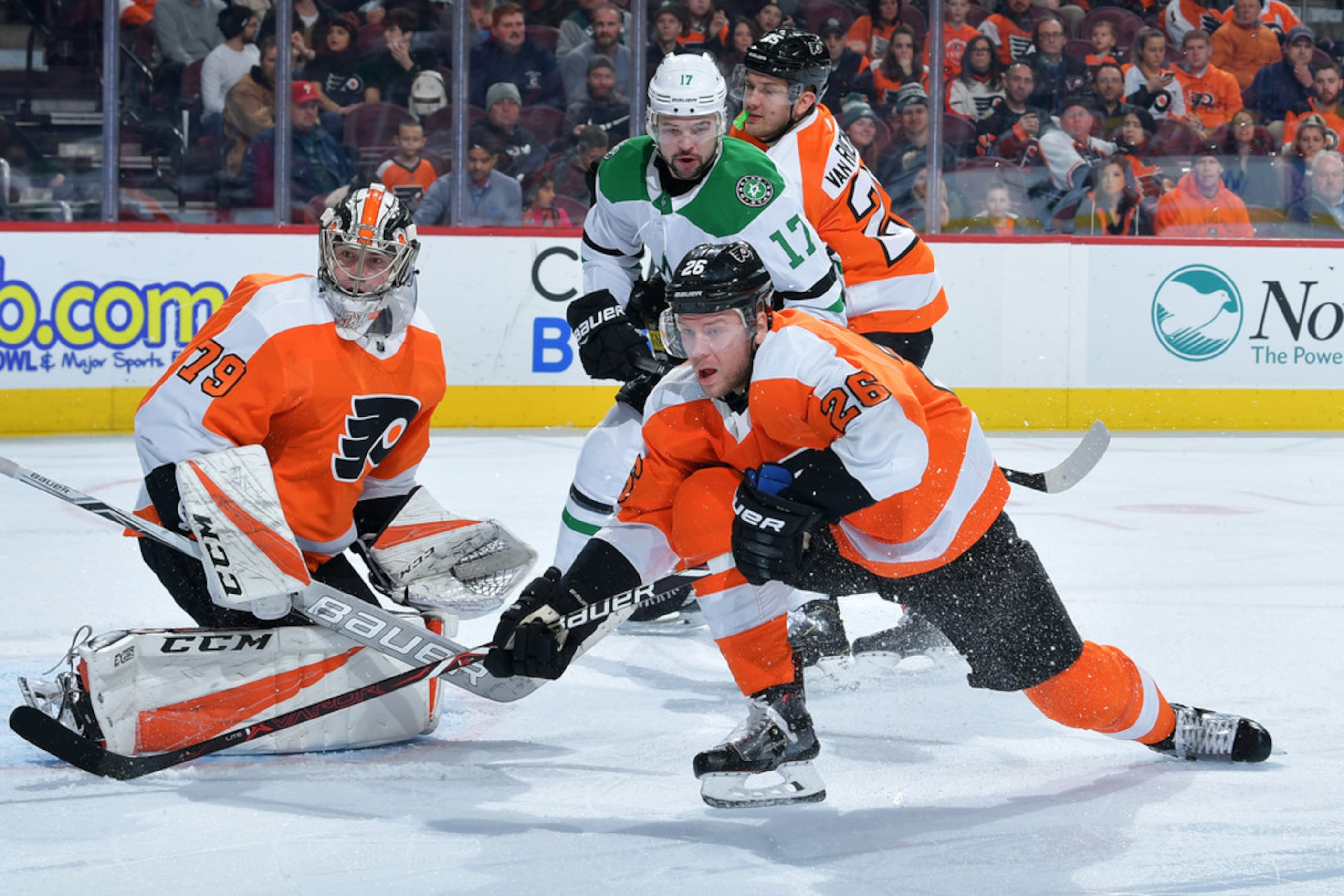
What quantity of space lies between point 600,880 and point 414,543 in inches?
39.4

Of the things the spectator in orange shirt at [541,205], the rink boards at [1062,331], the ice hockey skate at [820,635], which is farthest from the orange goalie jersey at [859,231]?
the spectator in orange shirt at [541,205]

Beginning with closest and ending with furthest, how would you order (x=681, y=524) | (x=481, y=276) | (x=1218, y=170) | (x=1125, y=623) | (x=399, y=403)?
(x=681, y=524) → (x=399, y=403) → (x=1125, y=623) → (x=481, y=276) → (x=1218, y=170)

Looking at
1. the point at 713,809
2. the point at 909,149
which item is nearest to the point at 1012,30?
the point at 909,149

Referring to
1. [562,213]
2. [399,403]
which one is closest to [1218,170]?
[562,213]

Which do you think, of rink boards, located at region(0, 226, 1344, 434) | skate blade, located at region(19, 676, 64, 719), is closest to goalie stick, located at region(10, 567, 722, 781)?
skate blade, located at region(19, 676, 64, 719)

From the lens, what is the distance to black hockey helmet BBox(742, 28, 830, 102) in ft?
10.6

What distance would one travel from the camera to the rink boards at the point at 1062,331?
6.72 meters

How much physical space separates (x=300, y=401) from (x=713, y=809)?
905 millimetres

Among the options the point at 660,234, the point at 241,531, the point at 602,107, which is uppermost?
the point at 602,107

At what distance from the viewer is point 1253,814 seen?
7.13ft

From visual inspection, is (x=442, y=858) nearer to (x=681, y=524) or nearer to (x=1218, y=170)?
(x=681, y=524)

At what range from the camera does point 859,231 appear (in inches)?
134

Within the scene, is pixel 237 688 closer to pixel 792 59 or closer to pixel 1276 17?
pixel 792 59

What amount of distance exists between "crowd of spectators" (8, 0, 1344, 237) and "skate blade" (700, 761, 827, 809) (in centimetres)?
491
